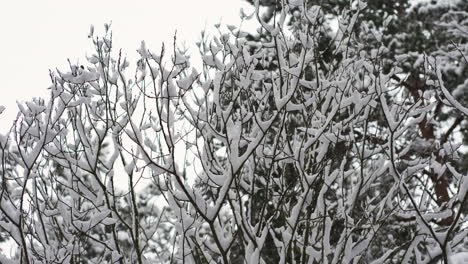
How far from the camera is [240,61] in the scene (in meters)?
3.30

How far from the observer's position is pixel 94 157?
2871 mm

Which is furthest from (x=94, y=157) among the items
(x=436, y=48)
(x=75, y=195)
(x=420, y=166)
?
(x=436, y=48)

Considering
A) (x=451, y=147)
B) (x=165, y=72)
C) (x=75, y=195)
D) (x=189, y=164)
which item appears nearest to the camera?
(x=165, y=72)

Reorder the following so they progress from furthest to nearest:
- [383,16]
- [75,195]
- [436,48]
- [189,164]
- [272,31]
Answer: [383,16] → [436,48] → [189,164] → [75,195] → [272,31]

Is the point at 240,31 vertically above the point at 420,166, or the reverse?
the point at 240,31

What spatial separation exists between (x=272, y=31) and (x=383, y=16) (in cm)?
732

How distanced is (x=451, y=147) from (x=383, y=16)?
6896 mm

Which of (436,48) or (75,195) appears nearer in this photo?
(75,195)

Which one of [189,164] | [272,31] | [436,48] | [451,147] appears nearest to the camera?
[272,31]

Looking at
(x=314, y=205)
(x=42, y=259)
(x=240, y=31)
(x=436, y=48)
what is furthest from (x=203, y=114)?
(x=436, y=48)

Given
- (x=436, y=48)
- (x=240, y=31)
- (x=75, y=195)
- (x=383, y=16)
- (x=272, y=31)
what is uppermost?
(x=383, y=16)

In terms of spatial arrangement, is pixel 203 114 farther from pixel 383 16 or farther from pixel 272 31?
pixel 383 16

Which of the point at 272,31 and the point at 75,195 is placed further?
the point at 75,195

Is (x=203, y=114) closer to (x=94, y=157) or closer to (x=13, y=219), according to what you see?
(x=94, y=157)
